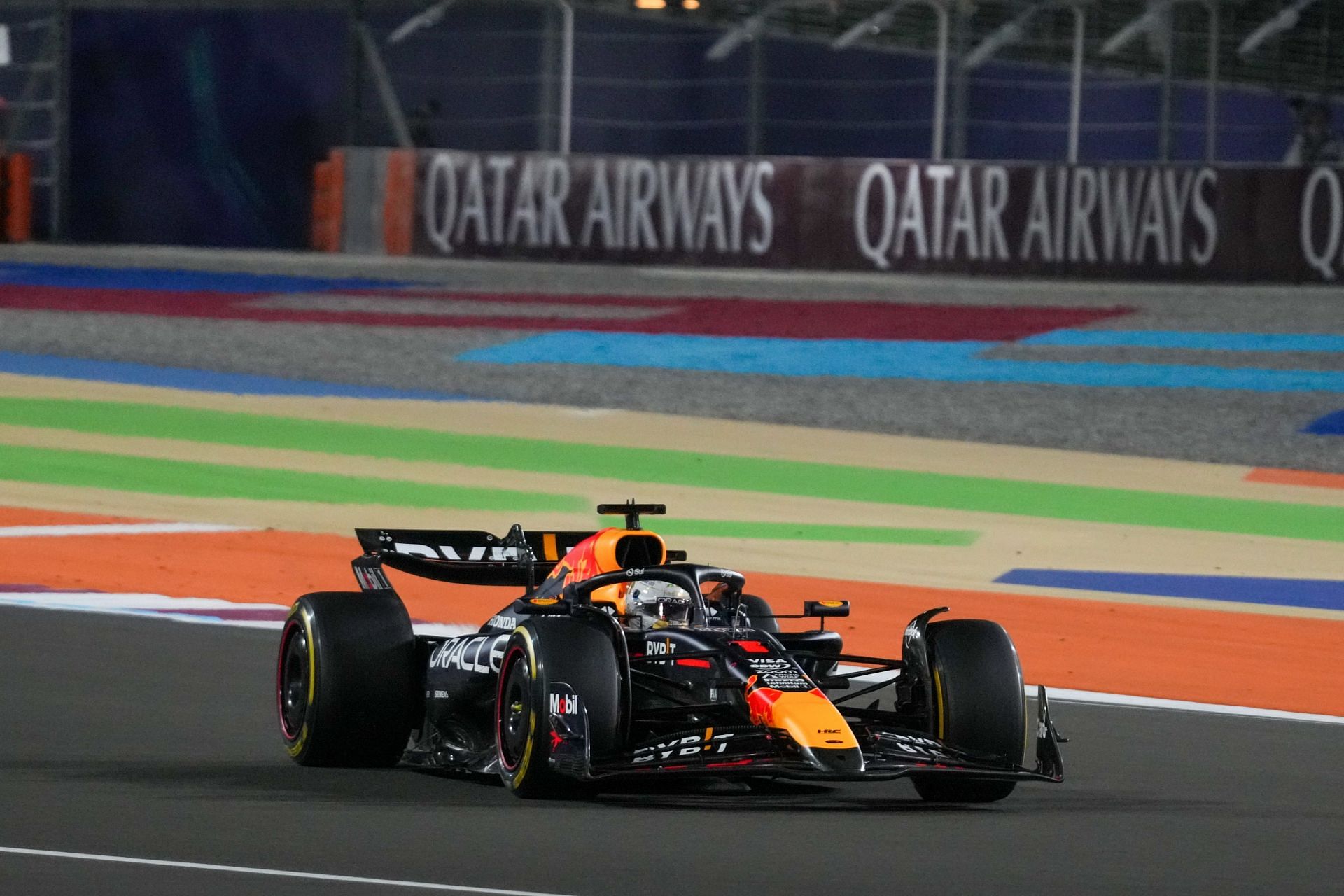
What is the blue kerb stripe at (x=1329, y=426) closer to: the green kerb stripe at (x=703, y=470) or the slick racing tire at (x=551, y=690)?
the green kerb stripe at (x=703, y=470)

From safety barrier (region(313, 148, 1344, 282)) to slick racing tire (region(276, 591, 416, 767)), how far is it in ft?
59.5

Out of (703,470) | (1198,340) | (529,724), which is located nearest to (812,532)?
(703,470)

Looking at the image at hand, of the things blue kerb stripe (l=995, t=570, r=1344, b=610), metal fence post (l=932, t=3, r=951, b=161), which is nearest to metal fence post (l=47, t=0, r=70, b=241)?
metal fence post (l=932, t=3, r=951, b=161)

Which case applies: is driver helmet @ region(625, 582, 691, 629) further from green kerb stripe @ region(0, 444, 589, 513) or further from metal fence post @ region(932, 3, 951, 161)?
metal fence post @ region(932, 3, 951, 161)

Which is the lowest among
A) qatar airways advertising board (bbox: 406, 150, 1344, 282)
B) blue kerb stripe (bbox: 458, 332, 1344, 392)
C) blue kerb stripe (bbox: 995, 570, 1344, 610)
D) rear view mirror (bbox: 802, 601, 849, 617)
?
blue kerb stripe (bbox: 995, 570, 1344, 610)

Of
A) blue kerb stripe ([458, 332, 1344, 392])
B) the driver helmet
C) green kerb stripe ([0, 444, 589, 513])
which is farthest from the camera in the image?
blue kerb stripe ([458, 332, 1344, 392])

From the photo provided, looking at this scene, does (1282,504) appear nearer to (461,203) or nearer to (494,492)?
(494,492)

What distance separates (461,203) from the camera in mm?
30484

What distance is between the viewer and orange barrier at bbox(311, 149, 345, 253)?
32250 millimetres

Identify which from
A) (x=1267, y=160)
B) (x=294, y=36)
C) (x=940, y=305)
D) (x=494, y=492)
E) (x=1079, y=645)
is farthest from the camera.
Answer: (x=294, y=36)

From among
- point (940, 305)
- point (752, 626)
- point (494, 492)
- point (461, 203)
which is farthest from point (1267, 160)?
point (752, 626)

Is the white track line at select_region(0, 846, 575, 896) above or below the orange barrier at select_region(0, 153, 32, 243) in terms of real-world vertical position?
below

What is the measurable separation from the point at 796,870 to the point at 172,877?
64.0 inches

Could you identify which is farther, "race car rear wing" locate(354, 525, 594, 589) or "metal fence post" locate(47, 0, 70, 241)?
"metal fence post" locate(47, 0, 70, 241)
